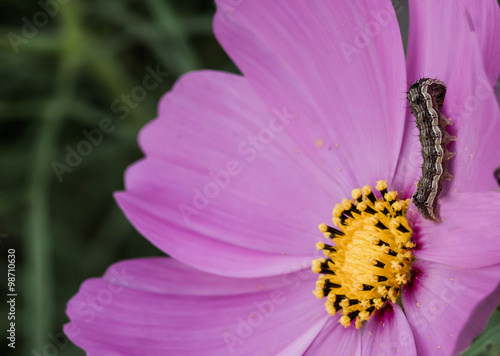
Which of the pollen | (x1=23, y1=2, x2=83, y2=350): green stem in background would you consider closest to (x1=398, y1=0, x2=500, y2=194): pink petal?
the pollen

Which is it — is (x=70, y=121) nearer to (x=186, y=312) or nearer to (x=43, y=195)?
(x=43, y=195)

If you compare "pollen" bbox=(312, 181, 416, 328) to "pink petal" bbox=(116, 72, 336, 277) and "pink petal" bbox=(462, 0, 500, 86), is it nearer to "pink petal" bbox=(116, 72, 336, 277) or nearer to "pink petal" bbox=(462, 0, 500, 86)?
"pink petal" bbox=(116, 72, 336, 277)

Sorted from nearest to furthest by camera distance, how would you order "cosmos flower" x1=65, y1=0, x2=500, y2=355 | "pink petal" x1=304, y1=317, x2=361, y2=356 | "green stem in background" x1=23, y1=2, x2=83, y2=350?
"cosmos flower" x1=65, y1=0, x2=500, y2=355
"pink petal" x1=304, y1=317, x2=361, y2=356
"green stem in background" x1=23, y1=2, x2=83, y2=350

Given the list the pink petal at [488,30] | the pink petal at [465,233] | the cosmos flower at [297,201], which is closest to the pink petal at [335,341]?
the cosmos flower at [297,201]

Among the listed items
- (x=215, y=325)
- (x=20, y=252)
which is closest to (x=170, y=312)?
(x=215, y=325)

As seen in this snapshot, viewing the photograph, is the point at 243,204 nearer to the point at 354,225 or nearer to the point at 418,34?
Answer: the point at 354,225

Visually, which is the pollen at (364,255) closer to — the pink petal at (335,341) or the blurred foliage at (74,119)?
the pink petal at (335,341)
